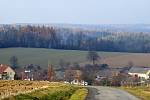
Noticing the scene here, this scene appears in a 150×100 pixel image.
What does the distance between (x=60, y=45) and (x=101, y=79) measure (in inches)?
2227

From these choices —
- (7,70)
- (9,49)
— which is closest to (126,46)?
(9,49)

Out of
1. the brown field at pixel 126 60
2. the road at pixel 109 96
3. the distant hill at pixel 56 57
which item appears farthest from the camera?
the brown field at pixel 126 60

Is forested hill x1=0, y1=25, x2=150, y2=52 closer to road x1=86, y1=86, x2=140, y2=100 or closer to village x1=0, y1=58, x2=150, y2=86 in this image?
village x1=0, y1=58, x2=150, y2=86

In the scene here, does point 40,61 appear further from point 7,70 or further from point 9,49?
point 7,70

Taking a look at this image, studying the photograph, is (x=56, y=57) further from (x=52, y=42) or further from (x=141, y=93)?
(x=141, y=93)

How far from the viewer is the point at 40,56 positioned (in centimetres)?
11425

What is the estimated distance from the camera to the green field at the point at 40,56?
356 ft

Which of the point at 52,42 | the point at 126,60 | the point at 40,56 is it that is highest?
the point at 52,42

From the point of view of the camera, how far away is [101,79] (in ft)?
289

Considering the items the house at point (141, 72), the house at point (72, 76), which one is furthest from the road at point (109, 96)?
the house at point (141, 72)

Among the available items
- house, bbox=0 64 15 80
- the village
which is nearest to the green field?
the village

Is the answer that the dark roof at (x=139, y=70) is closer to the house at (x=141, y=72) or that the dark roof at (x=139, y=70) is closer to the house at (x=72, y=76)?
the house at (x=141, y=72)

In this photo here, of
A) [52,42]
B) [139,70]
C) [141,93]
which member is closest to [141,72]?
[139,70]

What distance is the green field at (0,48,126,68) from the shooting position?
108 meters
